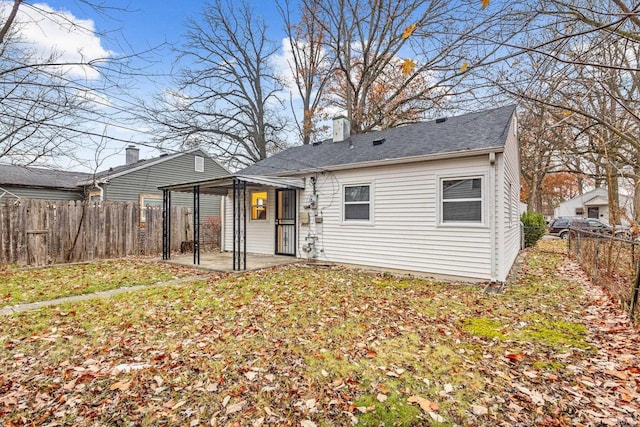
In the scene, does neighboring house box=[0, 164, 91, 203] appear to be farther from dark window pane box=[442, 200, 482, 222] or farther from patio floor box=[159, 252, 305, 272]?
dark window pane box=[442, 200, 482, 222]

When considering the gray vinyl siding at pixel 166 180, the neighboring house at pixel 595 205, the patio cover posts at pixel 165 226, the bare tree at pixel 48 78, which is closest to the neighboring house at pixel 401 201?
the patio cover posts at pixel 165 226

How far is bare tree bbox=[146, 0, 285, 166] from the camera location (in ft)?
61.0

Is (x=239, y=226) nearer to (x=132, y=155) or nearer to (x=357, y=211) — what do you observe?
(x=357, y=211)

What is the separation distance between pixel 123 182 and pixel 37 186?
4.25m

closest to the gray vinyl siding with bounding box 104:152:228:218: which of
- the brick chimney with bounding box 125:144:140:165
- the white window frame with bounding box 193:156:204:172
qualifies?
the white window frame with bounding box 193:156:204:172

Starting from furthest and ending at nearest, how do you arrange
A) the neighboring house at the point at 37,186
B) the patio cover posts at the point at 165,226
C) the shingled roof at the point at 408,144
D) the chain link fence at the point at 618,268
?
the neighboring house at the point at 37,186, the patio cover posts at the point at 165,226, the shingled roof at the point at 408,144, the chain link fence at the point at 618,268

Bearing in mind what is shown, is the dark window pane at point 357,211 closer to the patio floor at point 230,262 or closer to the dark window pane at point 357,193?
the dark window pane at point 357,193

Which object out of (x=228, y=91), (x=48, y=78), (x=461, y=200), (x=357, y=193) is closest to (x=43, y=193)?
(x=228, y=91)

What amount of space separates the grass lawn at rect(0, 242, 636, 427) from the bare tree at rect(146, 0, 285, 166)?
597 inches

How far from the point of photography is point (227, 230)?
12391mm

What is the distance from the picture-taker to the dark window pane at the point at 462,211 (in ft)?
23.1

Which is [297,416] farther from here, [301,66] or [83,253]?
[301,66]

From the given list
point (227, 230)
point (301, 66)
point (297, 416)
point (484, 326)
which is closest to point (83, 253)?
point (227, 230)

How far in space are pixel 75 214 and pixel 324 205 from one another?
24.8 ft
